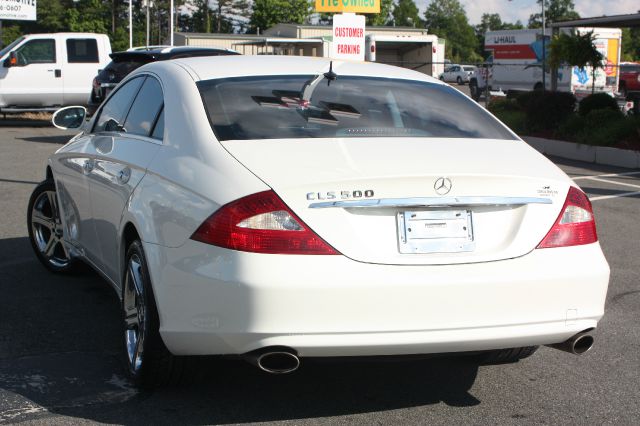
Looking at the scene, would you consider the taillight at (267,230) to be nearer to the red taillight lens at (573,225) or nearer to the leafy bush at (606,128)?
the red taillight lens at (573,225)

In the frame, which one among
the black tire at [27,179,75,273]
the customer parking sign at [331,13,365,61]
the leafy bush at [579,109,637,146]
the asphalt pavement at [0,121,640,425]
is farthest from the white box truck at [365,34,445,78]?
the asphalt pavement at [0,121,640,425]

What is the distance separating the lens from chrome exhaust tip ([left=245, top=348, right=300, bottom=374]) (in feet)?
12.8

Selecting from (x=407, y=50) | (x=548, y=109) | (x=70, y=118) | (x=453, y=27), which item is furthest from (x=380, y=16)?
(x=70, y=118)

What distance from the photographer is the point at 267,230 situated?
384cm

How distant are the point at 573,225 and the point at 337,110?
4.15ft

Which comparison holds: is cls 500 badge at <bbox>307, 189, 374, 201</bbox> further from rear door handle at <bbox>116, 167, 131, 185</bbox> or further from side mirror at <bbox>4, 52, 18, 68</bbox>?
side mirror at <bbox>4, 52, 18, 68</bbox>

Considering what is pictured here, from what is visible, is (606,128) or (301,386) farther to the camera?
(606,128)

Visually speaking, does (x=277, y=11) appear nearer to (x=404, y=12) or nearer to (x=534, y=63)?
(x=404, y=12)

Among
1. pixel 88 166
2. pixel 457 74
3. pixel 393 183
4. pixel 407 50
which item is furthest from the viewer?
pixel 457 74

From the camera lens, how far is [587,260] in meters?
4.20

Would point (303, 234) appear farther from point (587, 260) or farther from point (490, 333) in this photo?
point (587, 260)

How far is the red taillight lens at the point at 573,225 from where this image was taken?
415 cm

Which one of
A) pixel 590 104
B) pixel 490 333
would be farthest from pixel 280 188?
pixel 590 104

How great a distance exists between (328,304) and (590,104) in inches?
673
